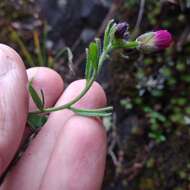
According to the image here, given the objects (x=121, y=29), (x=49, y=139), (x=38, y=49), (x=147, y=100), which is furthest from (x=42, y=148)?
(x=38, y=49)

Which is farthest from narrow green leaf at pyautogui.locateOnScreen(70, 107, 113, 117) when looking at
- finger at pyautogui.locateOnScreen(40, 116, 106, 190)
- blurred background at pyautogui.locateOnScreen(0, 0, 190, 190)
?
→ blurred background at pyautogui.locateOnScreen(0, 0, 190, 190)

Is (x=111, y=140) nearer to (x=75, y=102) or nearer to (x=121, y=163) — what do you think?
(x=121, y=163)

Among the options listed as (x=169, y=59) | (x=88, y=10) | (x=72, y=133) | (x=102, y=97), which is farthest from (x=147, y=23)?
(x=72, y=133)

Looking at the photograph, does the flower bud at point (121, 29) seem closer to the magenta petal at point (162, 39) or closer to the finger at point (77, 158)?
the magenta petal at point (162, 39)

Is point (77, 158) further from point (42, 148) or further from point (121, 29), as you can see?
point (121, 29)

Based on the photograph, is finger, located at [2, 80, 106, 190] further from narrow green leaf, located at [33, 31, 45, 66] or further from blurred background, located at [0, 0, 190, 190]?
narrow green leaf, located at [33, 31, 45, 66]

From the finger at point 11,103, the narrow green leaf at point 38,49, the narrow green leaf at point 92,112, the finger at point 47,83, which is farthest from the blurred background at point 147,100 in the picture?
the finger at point 11,103

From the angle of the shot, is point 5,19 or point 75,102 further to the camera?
point 5,19
